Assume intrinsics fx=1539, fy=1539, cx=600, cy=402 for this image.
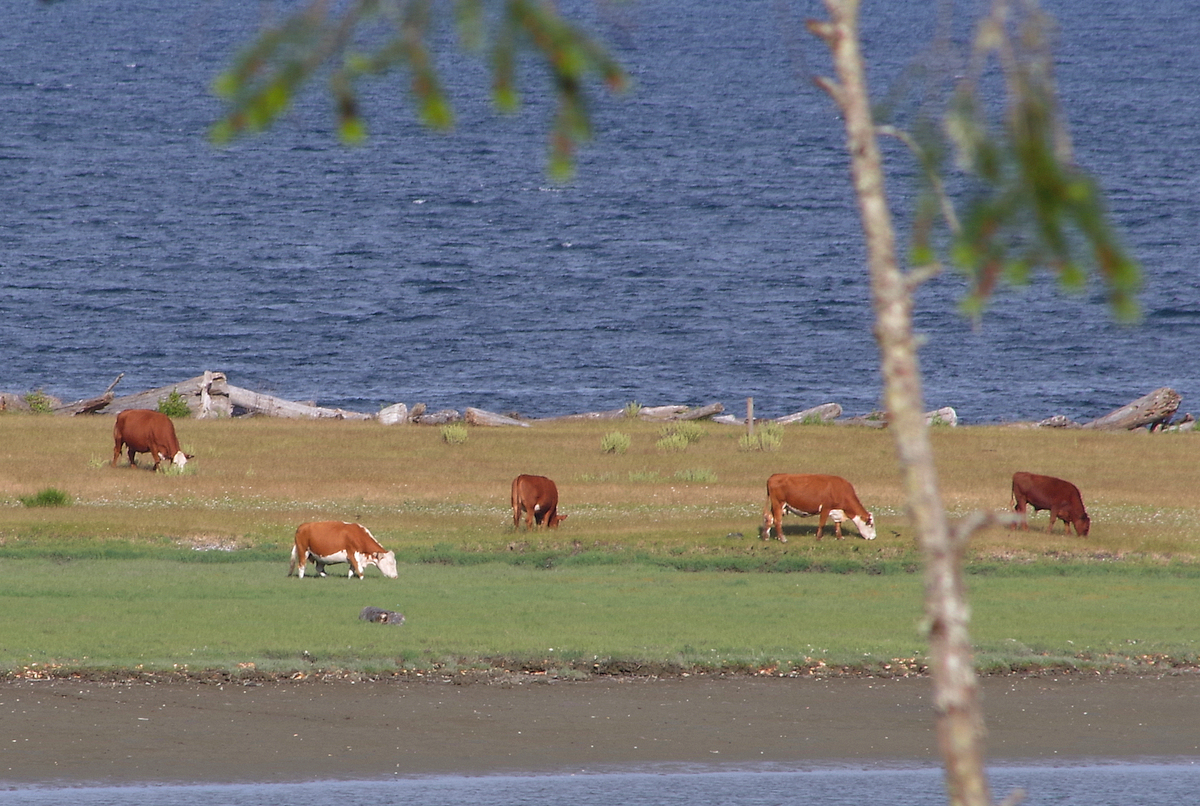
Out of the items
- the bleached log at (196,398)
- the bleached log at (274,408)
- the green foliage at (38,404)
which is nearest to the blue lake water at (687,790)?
the bleached log at (196,398)

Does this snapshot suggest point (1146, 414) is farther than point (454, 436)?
Yes

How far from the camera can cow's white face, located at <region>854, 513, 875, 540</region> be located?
2612 centimetres

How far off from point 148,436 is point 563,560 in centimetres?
1473

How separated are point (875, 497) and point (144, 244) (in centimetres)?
10013

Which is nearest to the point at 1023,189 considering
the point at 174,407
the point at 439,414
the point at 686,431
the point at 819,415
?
the point at 686,431

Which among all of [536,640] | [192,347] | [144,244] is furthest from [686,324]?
[536,640]

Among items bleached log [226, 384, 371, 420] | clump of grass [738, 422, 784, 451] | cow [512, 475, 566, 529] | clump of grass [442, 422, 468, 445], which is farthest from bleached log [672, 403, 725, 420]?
cow [512, 475, 566, 529]

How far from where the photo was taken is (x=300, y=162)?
16575 centimetres

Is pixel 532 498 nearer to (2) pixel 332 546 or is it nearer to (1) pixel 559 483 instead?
(2) pixel 332 546

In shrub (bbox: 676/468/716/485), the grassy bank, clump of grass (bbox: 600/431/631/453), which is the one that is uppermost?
clump of grass (bbox: 600/431/631/453)

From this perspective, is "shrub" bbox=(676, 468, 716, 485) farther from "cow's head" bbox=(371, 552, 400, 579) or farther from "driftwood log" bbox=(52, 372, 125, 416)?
"driftwood log" bbox=(52, 372, 125, 416)

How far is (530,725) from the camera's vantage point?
1473 centimetres

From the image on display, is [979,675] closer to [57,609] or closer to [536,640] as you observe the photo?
[536,640]

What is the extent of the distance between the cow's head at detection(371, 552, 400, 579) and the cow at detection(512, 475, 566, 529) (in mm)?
4327
